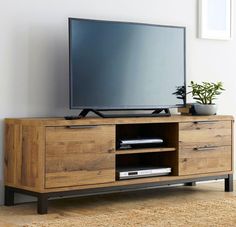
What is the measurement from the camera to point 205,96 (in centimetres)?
525

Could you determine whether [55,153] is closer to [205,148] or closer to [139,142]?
[139,142]

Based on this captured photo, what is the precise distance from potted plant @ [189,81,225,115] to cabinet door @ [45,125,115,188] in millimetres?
951

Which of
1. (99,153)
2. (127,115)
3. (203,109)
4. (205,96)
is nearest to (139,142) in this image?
(127,115)

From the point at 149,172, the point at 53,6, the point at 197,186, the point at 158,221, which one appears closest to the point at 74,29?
the point at 53,6

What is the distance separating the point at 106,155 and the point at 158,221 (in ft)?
2.40

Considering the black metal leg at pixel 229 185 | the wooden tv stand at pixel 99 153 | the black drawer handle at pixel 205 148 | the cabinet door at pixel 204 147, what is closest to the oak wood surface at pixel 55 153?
the wooden tv stand at pixel 99 153

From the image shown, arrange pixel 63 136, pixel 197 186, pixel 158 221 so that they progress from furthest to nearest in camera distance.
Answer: pixel 197 186 < pixel 63 136 < pixel 158 221

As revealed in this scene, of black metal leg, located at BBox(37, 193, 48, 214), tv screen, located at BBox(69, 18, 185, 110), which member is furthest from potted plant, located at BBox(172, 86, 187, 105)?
black metal leg, located at BBox(37, 193, 48, 214)

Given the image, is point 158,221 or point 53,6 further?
point 53,6

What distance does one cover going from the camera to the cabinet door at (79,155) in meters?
4.21

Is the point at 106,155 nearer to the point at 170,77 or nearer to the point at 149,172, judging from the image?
the point at 149,172

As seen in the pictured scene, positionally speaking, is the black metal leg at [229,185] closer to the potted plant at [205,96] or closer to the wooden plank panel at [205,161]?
the wooden plank panel at [205,161]

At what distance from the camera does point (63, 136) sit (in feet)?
13.9

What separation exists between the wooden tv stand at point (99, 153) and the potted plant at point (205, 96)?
4.4 inches
